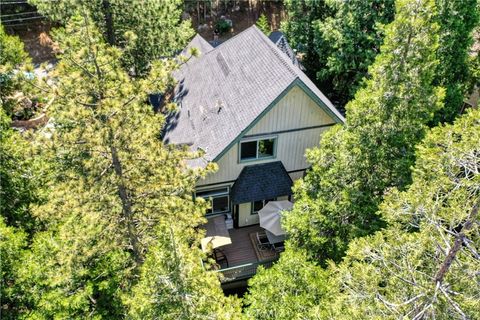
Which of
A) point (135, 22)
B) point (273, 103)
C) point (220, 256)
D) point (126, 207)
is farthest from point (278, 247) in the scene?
point (135, 22)

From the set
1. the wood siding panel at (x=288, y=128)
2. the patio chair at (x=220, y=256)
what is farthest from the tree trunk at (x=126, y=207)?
the patio chair at (x=220, y=256)

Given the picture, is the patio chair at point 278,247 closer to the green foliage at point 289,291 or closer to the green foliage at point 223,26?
the green foliage at point 289,291

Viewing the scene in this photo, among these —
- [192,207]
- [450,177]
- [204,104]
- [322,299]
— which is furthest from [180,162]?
[204,104]

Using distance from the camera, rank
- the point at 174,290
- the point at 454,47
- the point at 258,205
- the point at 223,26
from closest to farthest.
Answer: the point at 174,290 < the point at 258,205 < the point at 454,47 < the point at 223,26

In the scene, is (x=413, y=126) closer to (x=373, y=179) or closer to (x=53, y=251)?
(x=373, y=179)

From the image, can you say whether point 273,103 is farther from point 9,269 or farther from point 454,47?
point 454,47
